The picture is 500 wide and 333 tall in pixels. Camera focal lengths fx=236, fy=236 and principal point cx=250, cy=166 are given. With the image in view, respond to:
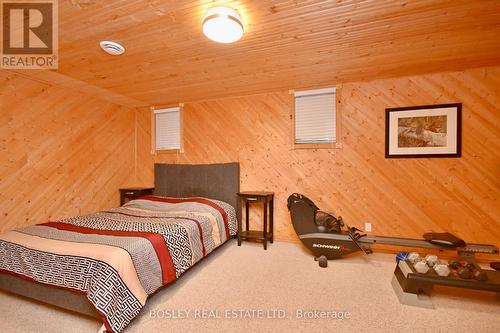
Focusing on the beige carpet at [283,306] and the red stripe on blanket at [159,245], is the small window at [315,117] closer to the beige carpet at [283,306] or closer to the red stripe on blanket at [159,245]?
the beige carpet at [283,306]

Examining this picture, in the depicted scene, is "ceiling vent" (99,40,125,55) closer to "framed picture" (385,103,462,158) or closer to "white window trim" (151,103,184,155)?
"white window trim" (151,103,184,155)

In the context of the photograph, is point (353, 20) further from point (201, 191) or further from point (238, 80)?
point (201, 191)

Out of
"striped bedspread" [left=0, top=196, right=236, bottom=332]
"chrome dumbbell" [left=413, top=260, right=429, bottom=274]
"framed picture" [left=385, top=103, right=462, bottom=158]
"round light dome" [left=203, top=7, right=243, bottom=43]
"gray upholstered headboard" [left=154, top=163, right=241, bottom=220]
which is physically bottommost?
"chrome dumbbell" [left=413, top=260, right=429, bottom=274]

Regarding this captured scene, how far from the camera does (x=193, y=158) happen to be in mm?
4336

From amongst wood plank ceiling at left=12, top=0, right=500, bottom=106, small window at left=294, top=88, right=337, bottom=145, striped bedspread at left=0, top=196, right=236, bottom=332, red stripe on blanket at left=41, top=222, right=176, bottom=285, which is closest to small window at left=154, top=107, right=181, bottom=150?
wood plank ceiling at left=12, top=0, right=500, bottom=106

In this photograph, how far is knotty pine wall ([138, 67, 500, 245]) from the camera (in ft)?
9.60

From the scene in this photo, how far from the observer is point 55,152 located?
339 cm

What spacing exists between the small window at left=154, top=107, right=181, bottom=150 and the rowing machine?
251 centimetres

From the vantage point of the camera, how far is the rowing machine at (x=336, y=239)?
257 cm

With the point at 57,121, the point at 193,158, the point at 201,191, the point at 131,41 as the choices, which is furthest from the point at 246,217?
the point at 57,121

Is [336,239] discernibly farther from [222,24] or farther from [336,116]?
[222,24]

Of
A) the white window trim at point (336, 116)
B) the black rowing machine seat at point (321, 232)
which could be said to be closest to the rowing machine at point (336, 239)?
the black rowing machine seat at point (321, 232)

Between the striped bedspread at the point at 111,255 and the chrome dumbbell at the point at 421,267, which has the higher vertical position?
the striped bedspread at the point at 111,255

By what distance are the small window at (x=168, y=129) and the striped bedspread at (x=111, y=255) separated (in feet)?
6.24
